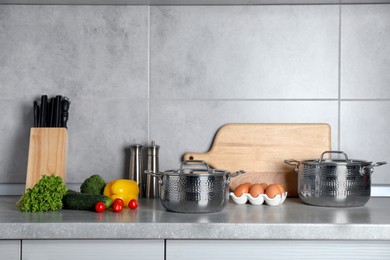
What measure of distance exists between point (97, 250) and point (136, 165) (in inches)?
22.6

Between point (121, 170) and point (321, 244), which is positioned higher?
point (121, 170)

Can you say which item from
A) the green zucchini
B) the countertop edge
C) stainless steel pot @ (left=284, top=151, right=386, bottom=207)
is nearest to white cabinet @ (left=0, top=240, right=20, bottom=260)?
the countertop edge

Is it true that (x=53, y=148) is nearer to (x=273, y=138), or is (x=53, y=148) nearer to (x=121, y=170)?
(x=121, y=170)

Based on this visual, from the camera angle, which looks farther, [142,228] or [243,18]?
[243,18]

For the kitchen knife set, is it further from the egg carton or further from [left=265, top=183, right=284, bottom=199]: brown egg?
[left=265, top=183, right=284, bottom=199]: brown egg

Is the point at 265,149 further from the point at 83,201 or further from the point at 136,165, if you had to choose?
the point at 83,201

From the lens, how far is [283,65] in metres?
2.16

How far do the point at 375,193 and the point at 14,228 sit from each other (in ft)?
4.48

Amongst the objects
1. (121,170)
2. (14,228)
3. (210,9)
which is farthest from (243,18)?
(14,228)

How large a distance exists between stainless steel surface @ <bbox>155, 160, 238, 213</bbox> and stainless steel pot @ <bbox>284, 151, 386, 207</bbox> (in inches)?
13.4

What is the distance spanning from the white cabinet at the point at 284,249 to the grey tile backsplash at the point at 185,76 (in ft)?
2.10

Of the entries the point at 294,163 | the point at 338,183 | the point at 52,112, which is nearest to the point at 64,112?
the point at 52,112

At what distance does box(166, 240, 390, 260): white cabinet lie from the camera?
157 cm

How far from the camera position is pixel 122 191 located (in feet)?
6.13
